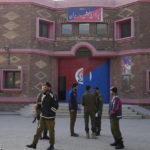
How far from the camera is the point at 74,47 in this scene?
18.1 m

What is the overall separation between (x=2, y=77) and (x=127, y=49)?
9402 millimetres

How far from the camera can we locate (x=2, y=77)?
16.9 meters

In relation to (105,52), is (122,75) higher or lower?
lower

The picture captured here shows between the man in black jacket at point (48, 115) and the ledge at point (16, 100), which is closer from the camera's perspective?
the man in black jacket at point (48, 115)

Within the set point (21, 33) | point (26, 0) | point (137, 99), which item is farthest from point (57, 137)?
point (26, 0)

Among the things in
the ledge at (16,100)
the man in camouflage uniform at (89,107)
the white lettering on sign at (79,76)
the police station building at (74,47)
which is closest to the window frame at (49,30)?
the police station building at (74,47)

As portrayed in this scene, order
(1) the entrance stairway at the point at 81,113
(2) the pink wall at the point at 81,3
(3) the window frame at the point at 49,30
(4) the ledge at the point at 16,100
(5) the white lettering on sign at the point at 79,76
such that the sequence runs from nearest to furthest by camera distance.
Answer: (1) the entrance stairway at the point at 81,113 < (4) the ledge at the point at 16,100 < (3) the window frame at the point at 49,30 < (2) the pink wall at the point at 81,3 < (5) the white lettering on sign at the point at 79,76

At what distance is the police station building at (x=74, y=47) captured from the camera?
1686 centimetres

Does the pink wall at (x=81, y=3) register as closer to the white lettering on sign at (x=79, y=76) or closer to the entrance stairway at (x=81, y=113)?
the white lettering on sign at (x=79, y=76)

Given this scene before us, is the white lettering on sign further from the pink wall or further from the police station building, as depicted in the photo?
the pink wall

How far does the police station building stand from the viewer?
1686cm

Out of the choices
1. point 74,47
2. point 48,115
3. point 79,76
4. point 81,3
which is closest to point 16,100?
point 79,76

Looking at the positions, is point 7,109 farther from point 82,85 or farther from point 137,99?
point 137,99

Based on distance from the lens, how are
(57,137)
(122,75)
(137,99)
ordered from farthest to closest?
1. (122,75)
2. (137,99)
3. (57,137)
